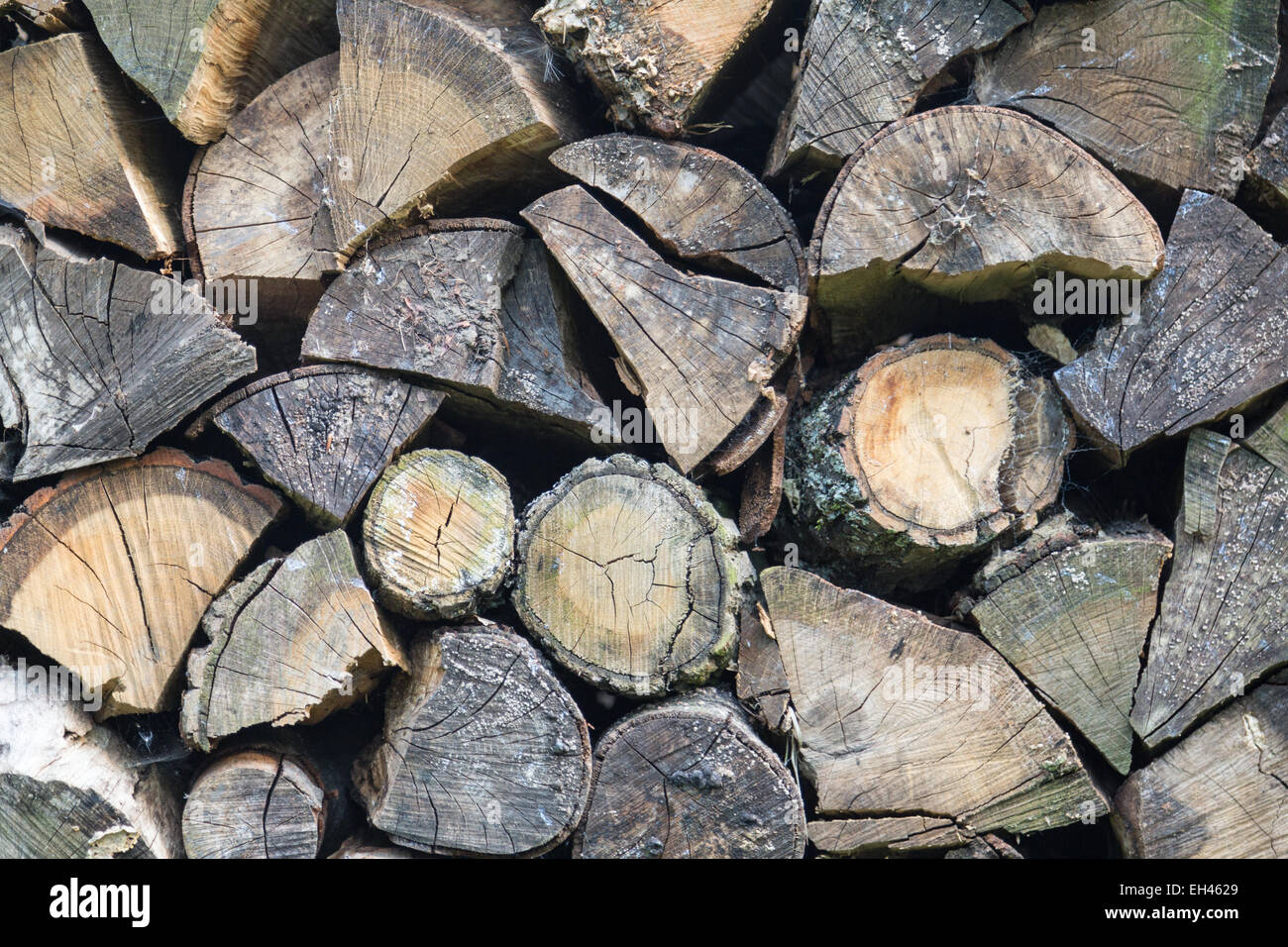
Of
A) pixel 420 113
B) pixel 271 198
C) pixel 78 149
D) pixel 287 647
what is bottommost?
pixel 287 647

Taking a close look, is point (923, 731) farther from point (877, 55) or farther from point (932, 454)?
point (877, 55)

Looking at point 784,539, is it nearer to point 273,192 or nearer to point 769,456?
point 769,456

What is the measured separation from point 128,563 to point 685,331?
1.82 metres

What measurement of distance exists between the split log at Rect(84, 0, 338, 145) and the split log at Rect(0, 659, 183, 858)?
1.80 meters

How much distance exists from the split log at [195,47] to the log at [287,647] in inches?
57.6

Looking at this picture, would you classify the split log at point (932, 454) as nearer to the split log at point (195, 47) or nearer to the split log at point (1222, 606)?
the split log at point (1222, 606)

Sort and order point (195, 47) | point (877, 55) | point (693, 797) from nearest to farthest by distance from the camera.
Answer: point (693, 797) → point (877, 55) → point (195, 47)

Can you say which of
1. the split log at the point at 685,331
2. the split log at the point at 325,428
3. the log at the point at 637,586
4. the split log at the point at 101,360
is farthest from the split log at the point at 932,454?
the split log at the point at 101,360

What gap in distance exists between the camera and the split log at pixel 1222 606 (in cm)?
286

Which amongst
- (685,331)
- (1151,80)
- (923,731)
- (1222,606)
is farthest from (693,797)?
(1151,80)

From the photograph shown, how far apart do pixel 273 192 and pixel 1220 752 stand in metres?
3.37

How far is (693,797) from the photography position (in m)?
2.79

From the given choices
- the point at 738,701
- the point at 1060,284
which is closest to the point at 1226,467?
the point at 1060,284

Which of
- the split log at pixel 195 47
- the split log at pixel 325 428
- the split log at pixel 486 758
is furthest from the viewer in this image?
the split log at pixel 195 47
